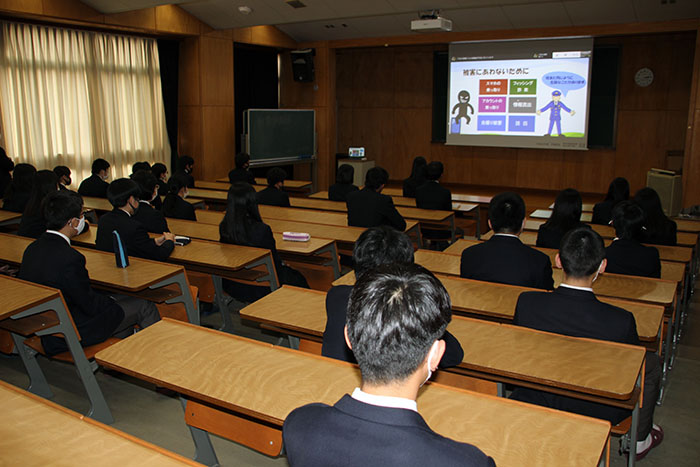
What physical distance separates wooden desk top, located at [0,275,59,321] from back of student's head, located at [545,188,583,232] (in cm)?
332

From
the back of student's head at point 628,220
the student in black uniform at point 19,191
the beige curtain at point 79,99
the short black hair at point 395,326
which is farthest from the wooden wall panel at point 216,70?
the short black hair at point 395,326

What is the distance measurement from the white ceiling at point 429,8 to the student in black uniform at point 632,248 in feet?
16.1

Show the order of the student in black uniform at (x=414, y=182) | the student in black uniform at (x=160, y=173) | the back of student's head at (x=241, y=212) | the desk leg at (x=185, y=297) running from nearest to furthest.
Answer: the desk leg at (x=185, y=297) → the back of student's head at (x=241, y=212) → the student in black uniform at (x=160, y=173) → the student in black uniform at (x=414, y=182)

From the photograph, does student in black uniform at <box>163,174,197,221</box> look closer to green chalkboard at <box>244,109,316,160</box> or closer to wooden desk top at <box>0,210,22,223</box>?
wooden desk top at <box>0,210,22,223</box>

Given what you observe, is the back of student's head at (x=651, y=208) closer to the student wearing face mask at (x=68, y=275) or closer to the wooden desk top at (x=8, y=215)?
the student wearing face mask at (x=68, y=275)

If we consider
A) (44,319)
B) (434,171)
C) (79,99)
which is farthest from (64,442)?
(79,99)

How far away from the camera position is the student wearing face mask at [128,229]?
12.2 feet

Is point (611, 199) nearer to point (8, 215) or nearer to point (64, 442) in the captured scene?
point (64, 442)

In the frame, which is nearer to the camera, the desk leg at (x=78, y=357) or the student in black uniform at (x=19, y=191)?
the desk leg at (x=78, y=357)

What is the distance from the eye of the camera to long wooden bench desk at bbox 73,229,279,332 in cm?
360

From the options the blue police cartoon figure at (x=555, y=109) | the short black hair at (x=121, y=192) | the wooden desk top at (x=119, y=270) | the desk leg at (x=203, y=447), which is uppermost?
the blue police cartoon figure at (x=555, y=109)

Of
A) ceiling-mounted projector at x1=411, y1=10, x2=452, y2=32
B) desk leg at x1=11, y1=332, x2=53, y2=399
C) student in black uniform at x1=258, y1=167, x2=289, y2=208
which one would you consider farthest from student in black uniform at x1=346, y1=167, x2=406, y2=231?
ceiling-mounted projector at x1=411, y1=10, x2=452, y2=32

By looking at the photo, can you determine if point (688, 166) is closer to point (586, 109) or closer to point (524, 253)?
point (586, 109)

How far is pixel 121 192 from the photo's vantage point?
3752 mm
